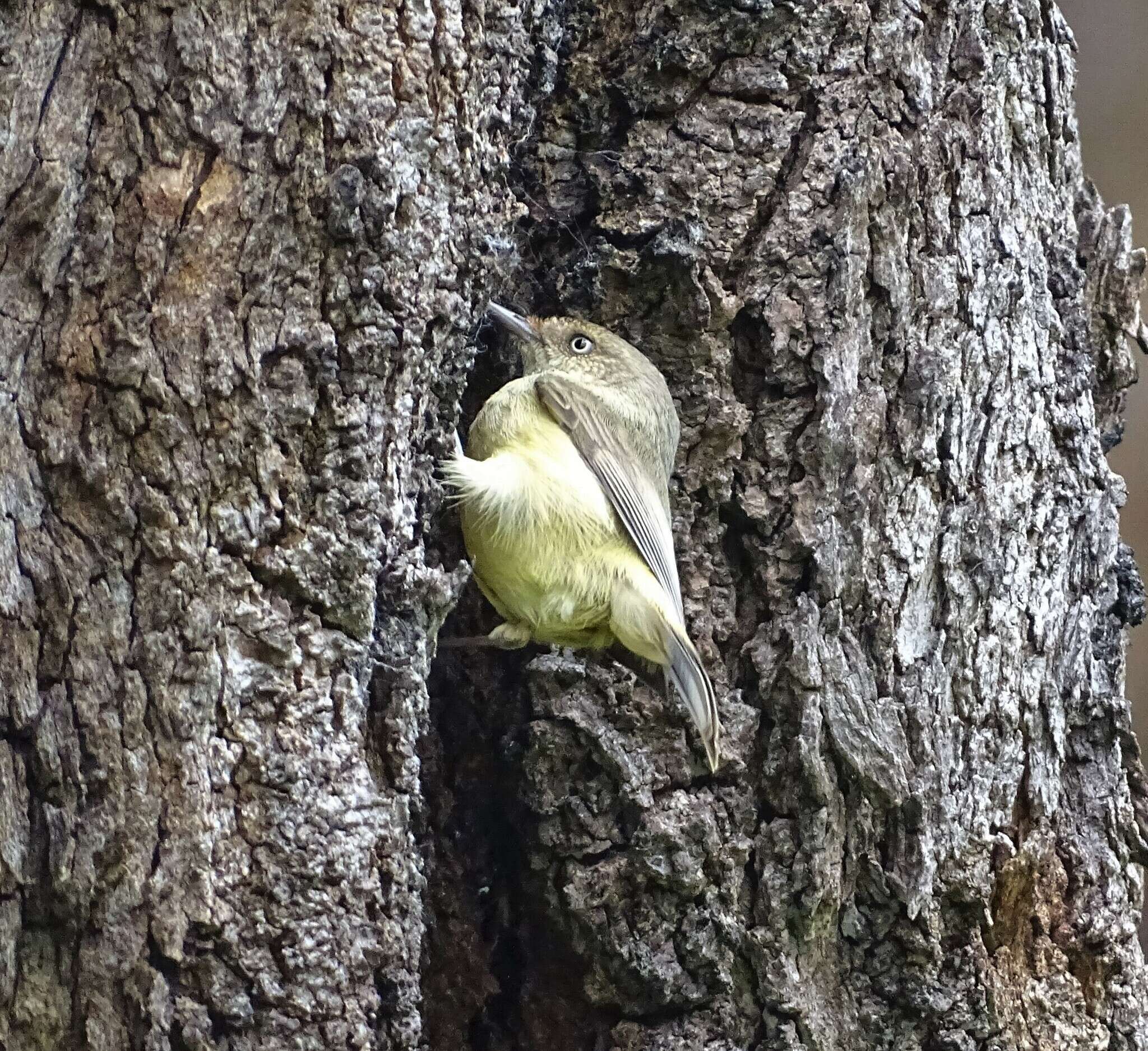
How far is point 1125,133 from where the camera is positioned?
5824mm

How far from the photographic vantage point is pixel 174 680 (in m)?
2.24

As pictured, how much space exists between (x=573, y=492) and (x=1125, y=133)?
408cm

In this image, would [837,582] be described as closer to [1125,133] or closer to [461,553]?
[461,553]

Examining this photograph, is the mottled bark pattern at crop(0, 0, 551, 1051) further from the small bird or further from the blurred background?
the blurred background

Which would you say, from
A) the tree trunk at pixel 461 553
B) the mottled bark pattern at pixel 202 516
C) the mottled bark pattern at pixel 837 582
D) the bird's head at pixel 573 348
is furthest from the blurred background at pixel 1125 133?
the mottled bark pattern at pixel 202 516

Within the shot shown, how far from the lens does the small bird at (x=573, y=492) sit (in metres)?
3.09

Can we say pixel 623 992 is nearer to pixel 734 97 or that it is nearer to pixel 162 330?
pixel 162 330

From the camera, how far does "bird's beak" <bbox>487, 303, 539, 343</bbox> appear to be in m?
3.15

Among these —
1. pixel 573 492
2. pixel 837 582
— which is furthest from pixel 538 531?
pixel 837 582

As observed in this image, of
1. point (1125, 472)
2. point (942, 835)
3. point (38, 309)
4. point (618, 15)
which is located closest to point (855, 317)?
point (618, 15)

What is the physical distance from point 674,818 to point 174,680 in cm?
123

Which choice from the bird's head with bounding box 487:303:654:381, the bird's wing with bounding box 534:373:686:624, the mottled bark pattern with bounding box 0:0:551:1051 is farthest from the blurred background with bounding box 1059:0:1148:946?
the mottled bark pattern with bounding box 0:0:551:1051

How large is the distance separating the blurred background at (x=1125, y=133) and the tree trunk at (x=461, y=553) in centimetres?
232

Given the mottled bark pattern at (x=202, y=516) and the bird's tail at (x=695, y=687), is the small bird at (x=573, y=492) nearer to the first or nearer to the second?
the bird's tail at (x=695, y=687)
